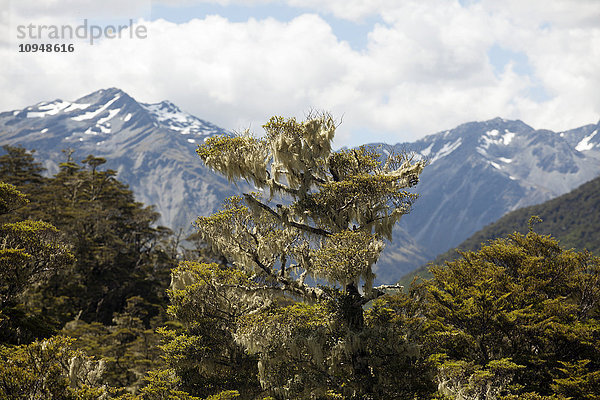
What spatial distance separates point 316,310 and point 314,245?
2521mm

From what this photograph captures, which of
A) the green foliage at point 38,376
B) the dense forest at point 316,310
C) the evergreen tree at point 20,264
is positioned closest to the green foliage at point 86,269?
the evergreen tree at point 20,264

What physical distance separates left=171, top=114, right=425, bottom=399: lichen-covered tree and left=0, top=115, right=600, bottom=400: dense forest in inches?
2.1

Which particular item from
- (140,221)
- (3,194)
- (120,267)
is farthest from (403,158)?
(140,221)

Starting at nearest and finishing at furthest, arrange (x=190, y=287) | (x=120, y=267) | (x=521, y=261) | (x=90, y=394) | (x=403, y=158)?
1. (x=90, y=394)
2. (x=403, y=158)
3. (x=190, y=287)
4. (x=521, y=261)
5. (x=120, y=267)

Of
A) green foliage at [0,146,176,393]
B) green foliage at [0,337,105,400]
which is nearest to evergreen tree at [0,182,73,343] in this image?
green foliage at [0,146,176,393]

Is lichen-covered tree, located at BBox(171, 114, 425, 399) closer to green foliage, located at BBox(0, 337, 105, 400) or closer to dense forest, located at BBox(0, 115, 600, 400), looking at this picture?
dense forest, located at BBox(0, 115, 600, 400)

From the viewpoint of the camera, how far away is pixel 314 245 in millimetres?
19094

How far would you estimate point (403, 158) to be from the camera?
61.2 feet

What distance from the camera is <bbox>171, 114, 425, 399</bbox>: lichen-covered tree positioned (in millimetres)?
16875

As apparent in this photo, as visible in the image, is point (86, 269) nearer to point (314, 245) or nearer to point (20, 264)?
point (20, 264)

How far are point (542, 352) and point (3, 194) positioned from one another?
2772cm

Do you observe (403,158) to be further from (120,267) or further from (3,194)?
(120,267)

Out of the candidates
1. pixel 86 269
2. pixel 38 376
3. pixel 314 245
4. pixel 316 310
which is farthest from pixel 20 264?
pixel 86 269

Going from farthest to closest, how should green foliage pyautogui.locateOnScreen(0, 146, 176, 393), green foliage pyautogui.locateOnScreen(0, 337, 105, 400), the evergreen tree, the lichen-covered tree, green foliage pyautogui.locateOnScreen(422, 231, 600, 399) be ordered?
green foliage pyautogui.locateOnScreen(0, 146, 176, 393)
the evergreen tree
green foliage pyautogui.locateOnScreen(422, 231, 600, 399)
the lichen-covered tree
green foliage pyautogui.locateOnScreen(0, 337, 105, 400)
